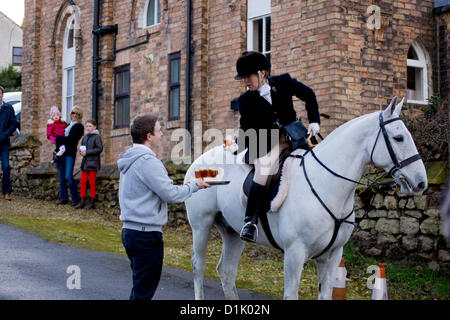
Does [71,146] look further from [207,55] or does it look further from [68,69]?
[68,69]

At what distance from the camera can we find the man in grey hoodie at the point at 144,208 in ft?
16.8

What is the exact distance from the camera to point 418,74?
14.7 m

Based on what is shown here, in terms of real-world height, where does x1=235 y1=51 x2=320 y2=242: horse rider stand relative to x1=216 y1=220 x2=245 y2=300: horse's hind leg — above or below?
above

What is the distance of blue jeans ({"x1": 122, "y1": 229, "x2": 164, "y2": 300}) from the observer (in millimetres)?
5113

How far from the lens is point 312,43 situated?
13188 millimetres

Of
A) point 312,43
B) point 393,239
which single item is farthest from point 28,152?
point 393,239

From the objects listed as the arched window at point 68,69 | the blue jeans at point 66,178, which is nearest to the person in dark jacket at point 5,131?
the blue jeans at point 66,178

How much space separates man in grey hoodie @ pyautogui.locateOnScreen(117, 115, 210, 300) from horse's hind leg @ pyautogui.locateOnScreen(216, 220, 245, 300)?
2.11 meters

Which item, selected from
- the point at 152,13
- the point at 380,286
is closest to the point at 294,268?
the point at 380,286

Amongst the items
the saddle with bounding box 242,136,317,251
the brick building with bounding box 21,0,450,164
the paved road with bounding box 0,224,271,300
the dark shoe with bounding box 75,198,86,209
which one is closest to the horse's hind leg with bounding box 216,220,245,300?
the paved road with bounding box 0,224,271,300

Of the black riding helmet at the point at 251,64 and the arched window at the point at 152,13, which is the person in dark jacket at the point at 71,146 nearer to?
the arched window at the point at 152,13

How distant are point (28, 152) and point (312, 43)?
32.1ft

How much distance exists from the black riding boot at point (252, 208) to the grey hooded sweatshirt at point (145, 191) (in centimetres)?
107

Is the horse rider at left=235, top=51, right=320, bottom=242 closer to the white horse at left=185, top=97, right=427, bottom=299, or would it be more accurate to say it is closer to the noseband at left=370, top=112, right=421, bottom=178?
the white horse at left=185, top=97, right=427, bottom=299
